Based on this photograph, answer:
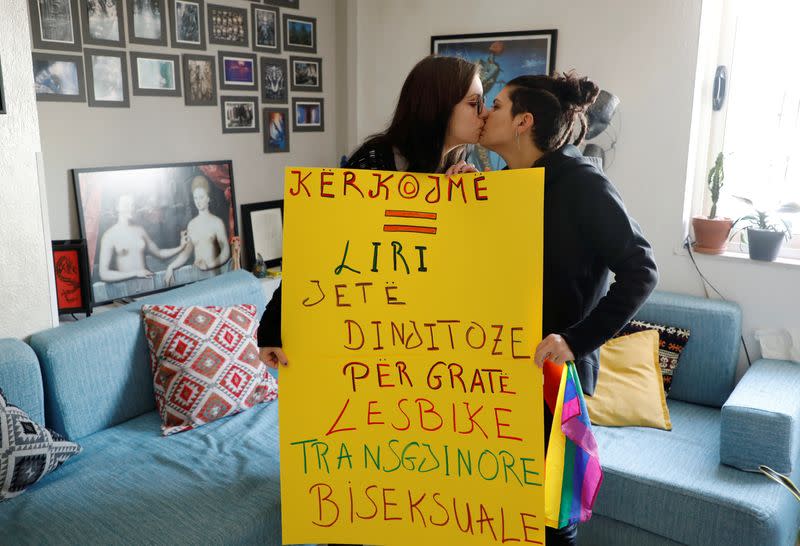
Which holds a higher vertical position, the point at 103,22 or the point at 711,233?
the point at 103,22

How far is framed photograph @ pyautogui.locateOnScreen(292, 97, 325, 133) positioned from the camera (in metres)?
3.55

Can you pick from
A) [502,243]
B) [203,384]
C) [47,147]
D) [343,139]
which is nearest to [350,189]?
[502,243]

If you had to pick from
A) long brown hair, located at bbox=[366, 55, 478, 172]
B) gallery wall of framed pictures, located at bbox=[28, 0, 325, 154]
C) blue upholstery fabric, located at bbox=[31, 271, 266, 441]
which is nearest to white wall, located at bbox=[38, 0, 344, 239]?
gallery wall of framed pictures, located at bbox=[28, 0, 325, 154]

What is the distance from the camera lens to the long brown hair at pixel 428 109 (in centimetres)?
154

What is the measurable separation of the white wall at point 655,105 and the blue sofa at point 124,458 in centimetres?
172

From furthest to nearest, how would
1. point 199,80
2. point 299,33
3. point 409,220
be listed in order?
point 299,33 < point 199,80 < point 409,220

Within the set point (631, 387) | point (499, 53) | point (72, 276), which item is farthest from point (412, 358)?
point (499, 53)

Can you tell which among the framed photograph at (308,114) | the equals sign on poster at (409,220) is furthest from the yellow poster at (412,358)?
the framed photograph at (308,114)

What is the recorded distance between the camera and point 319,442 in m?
1.45

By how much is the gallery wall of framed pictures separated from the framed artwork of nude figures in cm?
28

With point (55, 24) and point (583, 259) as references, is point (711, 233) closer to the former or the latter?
point (583, 259)

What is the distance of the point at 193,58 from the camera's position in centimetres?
297

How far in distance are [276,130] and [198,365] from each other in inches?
60.8

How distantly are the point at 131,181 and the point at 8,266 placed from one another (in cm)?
79
